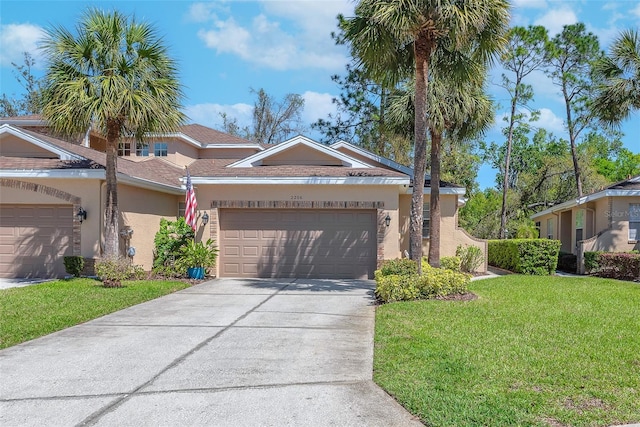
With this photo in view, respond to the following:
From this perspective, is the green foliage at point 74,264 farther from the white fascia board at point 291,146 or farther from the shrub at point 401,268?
the shrub at point 401,268

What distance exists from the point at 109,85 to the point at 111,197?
284 centimetres

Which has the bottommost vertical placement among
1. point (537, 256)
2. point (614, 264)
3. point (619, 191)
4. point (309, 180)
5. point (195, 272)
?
point (195, 272)

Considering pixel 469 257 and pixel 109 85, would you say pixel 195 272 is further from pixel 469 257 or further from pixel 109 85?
pixel 469 257

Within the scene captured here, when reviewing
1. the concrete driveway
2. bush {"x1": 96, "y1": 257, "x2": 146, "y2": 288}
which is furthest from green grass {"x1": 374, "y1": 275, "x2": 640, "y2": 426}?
bush {"x1": 96, "y1": 257, "x2": 146, "y2": 288}

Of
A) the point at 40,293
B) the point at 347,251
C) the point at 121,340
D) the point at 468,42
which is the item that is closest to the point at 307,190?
the point at 347,251

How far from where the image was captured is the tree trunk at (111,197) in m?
13.3

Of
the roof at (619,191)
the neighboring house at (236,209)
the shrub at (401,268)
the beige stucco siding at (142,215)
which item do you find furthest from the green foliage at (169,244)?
the roof at (619,191)

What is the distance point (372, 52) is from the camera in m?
12.1

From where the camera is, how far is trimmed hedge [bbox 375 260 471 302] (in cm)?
1090

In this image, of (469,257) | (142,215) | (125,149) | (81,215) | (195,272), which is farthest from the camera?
(125,149)

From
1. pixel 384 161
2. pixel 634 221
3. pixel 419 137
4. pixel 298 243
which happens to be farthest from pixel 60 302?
pixel 634 221

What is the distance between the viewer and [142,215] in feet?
53.6

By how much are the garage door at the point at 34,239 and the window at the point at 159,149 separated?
22.9ft

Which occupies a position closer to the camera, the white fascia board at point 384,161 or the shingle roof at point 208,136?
the white fascia board at point 384,161
